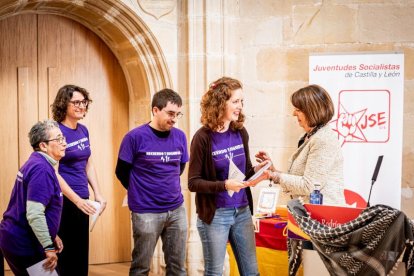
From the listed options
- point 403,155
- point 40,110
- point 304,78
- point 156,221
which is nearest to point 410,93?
point 403,155

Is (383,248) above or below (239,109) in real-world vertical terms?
below

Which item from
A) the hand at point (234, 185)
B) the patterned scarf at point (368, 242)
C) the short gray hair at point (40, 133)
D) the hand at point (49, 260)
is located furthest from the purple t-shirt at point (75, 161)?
the patterned scarf at point (368, 242)

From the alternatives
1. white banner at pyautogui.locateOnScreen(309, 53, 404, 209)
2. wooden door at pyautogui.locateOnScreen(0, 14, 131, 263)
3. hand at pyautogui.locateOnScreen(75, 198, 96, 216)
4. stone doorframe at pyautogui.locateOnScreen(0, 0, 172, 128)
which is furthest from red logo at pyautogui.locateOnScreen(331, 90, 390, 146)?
hand at pyautogui.locateOnScreen(75, 198, 96, 216)

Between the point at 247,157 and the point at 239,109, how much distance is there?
29 centimetres

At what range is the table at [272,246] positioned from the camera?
4.07 metres

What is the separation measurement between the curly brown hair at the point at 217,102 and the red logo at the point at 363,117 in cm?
183

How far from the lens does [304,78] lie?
511cm

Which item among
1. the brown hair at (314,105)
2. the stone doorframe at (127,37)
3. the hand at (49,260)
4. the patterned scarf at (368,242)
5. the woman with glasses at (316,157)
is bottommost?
the hand at (49,260)

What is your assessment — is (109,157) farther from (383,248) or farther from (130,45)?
(383,248)

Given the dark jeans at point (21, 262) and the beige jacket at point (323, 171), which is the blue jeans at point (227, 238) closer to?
the beige jacket at point (323, 171)

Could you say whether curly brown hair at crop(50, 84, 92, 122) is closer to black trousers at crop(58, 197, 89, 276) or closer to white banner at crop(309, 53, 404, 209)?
black trousers at crop(58, 197, 89, 276)

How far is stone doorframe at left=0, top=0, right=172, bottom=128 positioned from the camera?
4.75 m

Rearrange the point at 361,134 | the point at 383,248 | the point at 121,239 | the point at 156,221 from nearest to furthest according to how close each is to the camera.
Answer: the point at 383,248 → the point at 156,221 → the point at 361,134 → the point at 121,239

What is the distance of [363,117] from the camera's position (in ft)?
15.5
